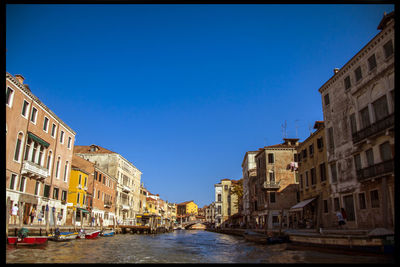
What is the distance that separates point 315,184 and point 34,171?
24.4m

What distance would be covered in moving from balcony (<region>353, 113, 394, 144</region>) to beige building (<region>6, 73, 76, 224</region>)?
24.3 m

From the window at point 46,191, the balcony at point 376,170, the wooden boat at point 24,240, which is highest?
the balcony at point 376,170

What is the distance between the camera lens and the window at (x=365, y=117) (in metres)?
20.0

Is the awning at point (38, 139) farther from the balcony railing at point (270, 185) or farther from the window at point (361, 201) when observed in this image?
the balcony railing at point (270, 185)

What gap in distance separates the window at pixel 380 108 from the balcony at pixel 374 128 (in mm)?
437

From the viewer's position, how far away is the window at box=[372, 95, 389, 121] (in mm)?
18062

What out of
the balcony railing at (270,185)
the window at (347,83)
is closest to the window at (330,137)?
the window at (347,83)

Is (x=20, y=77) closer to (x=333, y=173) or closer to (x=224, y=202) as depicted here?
(x=333, y=173)

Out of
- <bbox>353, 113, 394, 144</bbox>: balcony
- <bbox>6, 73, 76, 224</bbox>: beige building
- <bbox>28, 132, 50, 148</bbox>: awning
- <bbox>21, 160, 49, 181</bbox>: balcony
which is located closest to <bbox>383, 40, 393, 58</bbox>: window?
<bbox>353, 113, 394, 144</bbox>: balcony

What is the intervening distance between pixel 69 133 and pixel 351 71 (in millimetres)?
29464
